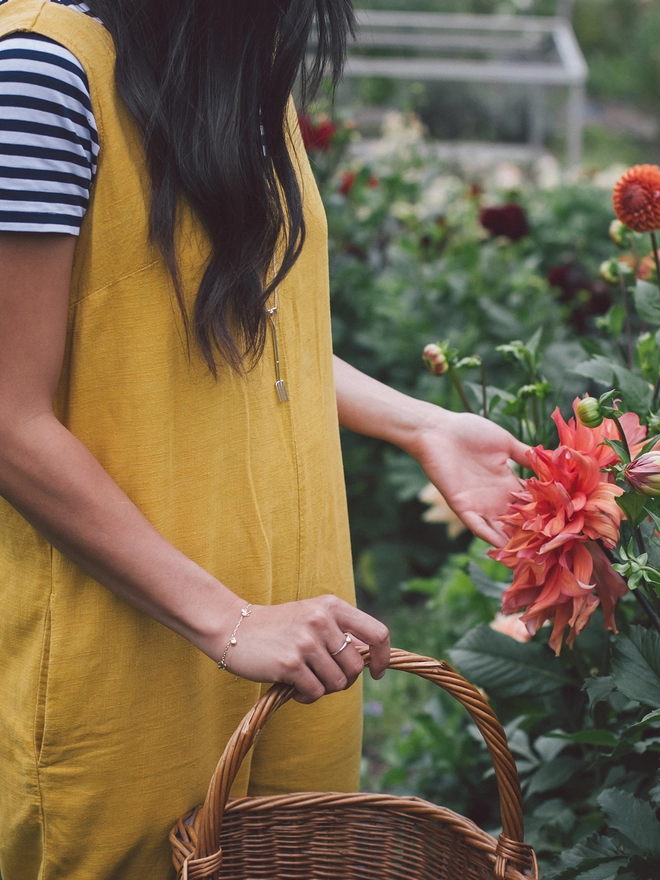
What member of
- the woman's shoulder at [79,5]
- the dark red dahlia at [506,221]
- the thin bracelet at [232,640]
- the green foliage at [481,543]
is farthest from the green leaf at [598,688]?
the dark red dahlia at [506,221]

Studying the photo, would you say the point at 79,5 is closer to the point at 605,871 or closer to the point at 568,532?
the point at 568,532

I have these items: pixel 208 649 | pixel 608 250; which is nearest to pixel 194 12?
pixel 208 649

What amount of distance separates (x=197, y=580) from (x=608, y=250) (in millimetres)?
2856

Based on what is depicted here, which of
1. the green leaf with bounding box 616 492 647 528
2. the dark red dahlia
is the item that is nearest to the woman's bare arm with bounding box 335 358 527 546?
the green leaf with bounding box 616 492 647 528

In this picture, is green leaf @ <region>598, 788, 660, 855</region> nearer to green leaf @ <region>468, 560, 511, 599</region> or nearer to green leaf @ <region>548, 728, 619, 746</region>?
green leaf @ <region>548, 728, 619, 746</region>

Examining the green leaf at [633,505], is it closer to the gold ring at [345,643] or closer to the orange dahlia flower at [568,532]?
the orange dahlia flower at [568,532]

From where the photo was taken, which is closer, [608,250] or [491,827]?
[491,827]

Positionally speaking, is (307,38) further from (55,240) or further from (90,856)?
(90,856)

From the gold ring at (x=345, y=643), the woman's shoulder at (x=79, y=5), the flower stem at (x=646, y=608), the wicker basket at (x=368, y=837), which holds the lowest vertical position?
the wicker basket at (x=368, y=837)

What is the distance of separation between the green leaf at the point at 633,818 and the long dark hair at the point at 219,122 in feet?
1.94

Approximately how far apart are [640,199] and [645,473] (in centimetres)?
42

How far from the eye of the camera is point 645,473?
0.75 m

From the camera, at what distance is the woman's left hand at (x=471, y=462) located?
3.44 feet

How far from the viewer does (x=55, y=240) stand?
27.6 inches
